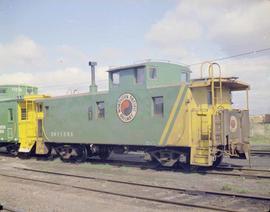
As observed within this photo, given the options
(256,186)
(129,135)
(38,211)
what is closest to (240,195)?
(256,186)

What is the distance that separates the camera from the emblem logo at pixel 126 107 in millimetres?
15711

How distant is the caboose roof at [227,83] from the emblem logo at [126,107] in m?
2.55

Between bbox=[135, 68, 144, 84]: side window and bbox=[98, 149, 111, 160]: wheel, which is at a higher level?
bbox=[135, 68, 144, 84]: side window

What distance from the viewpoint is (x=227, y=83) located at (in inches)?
580

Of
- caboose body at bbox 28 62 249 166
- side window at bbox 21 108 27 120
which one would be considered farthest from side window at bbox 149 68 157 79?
side window at bbox 21 108 27 120

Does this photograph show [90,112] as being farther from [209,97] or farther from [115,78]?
[209,97]

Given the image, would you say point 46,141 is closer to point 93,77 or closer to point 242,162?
point 93,77

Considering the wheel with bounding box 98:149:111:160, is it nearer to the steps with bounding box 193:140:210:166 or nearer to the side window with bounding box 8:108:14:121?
the steps with bounding box 193:140:210:166

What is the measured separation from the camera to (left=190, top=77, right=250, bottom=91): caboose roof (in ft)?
45.6

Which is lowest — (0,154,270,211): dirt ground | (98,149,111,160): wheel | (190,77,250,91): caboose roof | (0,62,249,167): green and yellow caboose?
(0,154,270,211): dirt ground

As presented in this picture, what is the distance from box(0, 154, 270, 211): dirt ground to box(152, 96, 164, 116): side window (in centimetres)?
221

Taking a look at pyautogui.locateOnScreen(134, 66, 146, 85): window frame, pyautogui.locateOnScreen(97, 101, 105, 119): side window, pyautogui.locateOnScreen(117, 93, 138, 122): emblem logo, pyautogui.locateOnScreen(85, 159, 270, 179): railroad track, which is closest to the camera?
pyautogui.locateOnScreen(85, 159, 270, 179): railroad track

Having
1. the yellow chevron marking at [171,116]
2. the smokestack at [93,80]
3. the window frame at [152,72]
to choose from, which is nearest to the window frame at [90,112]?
the smokestack at [93,80]

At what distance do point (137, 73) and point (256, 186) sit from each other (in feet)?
21.3
